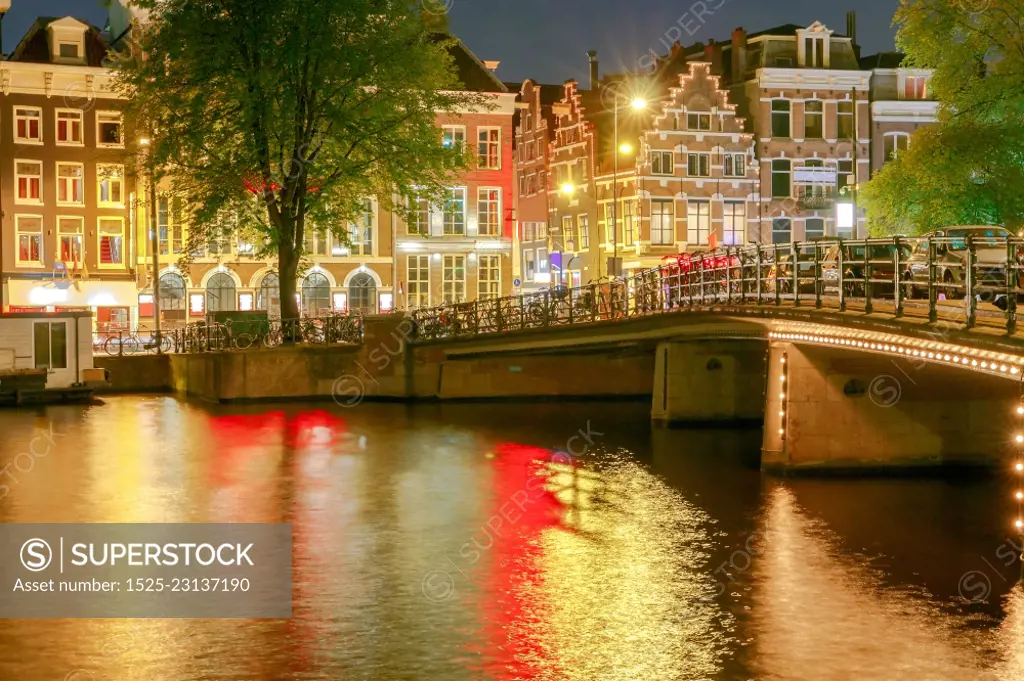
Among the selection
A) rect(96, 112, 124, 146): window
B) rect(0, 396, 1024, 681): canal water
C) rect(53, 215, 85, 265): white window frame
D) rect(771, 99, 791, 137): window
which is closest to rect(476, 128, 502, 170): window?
rect(771, 99, 791, 137): window

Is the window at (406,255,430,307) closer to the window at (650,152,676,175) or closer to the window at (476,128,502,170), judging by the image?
the window at (476,128,502,170)

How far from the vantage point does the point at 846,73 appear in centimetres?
6925

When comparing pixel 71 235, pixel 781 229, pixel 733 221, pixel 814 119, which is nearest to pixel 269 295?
pixel 71 235

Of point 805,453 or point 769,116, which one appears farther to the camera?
point 769,116

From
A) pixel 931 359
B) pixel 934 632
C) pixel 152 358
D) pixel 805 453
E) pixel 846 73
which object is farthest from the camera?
pixel 846 73

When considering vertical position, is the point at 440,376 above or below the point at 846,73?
below

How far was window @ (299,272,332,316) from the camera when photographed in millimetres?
67375

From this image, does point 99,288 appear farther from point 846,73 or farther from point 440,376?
point 846,73

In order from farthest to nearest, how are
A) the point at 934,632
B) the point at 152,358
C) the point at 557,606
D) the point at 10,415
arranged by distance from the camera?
the point at 152,358 < the point at 10,415 < the point at 557,606 < the point at 934,632

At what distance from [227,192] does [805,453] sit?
21453 mm

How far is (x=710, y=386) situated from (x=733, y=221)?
104 ft

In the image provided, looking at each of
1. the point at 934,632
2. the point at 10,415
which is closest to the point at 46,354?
the point at 10,415

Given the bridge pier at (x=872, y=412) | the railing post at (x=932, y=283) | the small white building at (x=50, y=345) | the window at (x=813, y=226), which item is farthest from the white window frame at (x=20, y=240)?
the railing post at (x=932, y=283)

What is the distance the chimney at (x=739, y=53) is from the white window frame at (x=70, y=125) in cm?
2906
